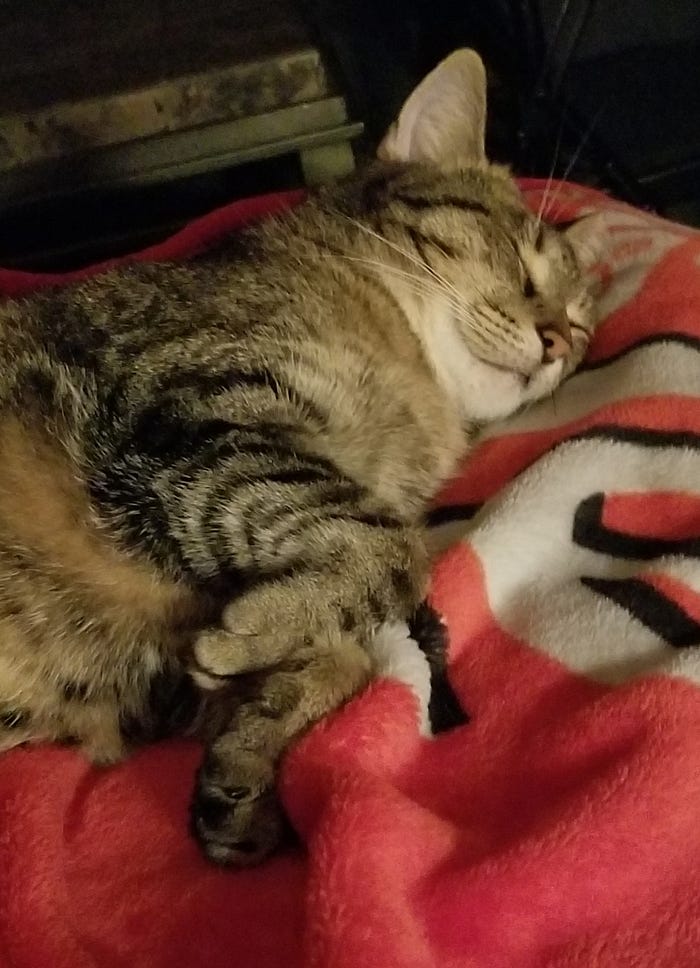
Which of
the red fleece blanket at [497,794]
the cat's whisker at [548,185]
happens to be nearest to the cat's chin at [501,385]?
the red fleece blanket at [497,794]

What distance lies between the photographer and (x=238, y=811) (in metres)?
0.91

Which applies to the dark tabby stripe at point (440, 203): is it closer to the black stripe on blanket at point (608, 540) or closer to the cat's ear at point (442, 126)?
the cat's ear at point (442, 126)

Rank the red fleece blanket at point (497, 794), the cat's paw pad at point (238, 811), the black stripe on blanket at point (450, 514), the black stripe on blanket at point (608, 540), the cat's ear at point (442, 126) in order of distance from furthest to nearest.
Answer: the cat's ear at point (442, 126), the black stripe on blanket at point (450, 514), the black stripe on blanket at point (608, 540), the cat's paw pad at point (238, 811), the red fleece blanket at point (497, 794)

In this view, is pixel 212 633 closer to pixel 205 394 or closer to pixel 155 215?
pixel 205 394

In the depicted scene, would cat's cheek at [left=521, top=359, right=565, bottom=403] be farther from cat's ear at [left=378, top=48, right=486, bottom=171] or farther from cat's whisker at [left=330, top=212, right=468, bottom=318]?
cat's ear at [left=378, top=48, right=486, bottom=171]

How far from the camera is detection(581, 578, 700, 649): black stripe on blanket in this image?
3.16 ft

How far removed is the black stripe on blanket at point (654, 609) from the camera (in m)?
0.96

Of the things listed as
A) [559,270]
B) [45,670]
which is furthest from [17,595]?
[559,270]

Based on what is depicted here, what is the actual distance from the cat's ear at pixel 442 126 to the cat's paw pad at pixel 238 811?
0.95 meters

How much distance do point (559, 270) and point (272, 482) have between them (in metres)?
0.62

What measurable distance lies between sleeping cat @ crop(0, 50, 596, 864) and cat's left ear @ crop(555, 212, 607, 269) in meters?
0.09

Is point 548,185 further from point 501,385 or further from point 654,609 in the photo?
point 654,609

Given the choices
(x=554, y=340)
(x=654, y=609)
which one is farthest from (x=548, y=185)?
(x=654, y=609)

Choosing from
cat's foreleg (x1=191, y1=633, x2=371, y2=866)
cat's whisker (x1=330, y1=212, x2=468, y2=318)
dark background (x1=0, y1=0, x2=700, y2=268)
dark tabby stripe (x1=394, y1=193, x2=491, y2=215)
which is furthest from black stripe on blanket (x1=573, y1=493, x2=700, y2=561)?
dark background (x1=0, y1=0, x2=700, y2=268)
